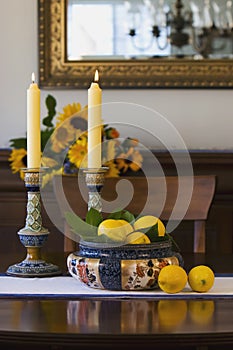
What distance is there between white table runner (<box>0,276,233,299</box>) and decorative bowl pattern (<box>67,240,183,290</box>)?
2 centimetres

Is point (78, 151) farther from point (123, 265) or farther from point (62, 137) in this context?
point (123, 265)

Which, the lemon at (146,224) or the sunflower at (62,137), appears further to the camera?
the sunflower at (62,137)

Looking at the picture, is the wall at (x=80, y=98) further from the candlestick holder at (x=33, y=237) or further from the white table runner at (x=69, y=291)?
the white table runner at (x=69, y=291)

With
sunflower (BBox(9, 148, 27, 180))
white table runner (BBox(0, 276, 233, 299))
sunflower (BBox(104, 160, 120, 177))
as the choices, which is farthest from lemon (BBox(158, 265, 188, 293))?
sunflower (BBox(9, 148, 27, 180))

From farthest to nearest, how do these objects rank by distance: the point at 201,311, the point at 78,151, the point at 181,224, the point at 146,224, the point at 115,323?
the point at 181,224 < the point at 78,151 < the point at 146,224 < the point at 201,311 < the point at 115,323

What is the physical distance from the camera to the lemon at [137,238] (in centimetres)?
154

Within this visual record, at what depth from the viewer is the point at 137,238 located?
5.08 ft

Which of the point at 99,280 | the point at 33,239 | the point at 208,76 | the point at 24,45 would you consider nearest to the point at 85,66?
the point at 24,45

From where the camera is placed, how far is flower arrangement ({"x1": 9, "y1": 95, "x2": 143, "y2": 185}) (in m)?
2.65

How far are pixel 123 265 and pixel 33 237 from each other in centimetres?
32

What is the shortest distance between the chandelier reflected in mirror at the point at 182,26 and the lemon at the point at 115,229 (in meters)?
1.72

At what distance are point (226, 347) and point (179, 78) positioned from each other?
2051 millimetres

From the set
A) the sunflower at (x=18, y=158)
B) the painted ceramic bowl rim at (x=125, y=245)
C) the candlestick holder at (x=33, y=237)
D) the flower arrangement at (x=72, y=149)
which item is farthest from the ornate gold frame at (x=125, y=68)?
the painted ceramic bowl rim at (x=125, y=245)

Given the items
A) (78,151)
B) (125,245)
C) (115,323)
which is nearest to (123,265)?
(125,245)
